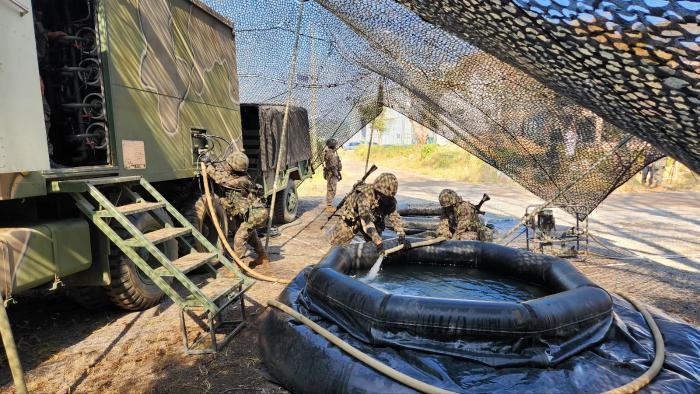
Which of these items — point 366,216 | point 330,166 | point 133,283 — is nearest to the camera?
point 133,283

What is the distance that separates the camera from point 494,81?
4969 mm

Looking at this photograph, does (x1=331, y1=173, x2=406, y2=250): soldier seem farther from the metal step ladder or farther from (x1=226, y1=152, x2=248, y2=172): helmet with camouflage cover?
the metal step ladder

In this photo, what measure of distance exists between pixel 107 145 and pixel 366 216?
9.29 ft

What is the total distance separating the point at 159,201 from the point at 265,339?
70.9 inches

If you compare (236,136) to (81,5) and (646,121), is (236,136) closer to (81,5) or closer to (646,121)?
(81,5)

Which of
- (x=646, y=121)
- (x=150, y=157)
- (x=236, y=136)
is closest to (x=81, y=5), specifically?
(x=150, y=157)

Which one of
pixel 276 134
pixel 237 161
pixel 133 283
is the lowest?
pixel 133 283

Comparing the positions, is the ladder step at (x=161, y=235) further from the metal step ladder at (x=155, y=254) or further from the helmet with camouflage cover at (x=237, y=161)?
the helmet with camouflage cover at (x=237, y=161)

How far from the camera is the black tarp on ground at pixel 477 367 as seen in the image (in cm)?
244

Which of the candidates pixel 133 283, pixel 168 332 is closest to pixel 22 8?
pixel 133 283

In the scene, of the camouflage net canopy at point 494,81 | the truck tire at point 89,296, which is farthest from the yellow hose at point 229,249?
the camouflage net canopy at point 494,81

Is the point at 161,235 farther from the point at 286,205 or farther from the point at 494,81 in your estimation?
the point at 286,205

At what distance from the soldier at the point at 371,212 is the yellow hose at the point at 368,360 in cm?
178

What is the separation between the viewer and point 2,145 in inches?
105
